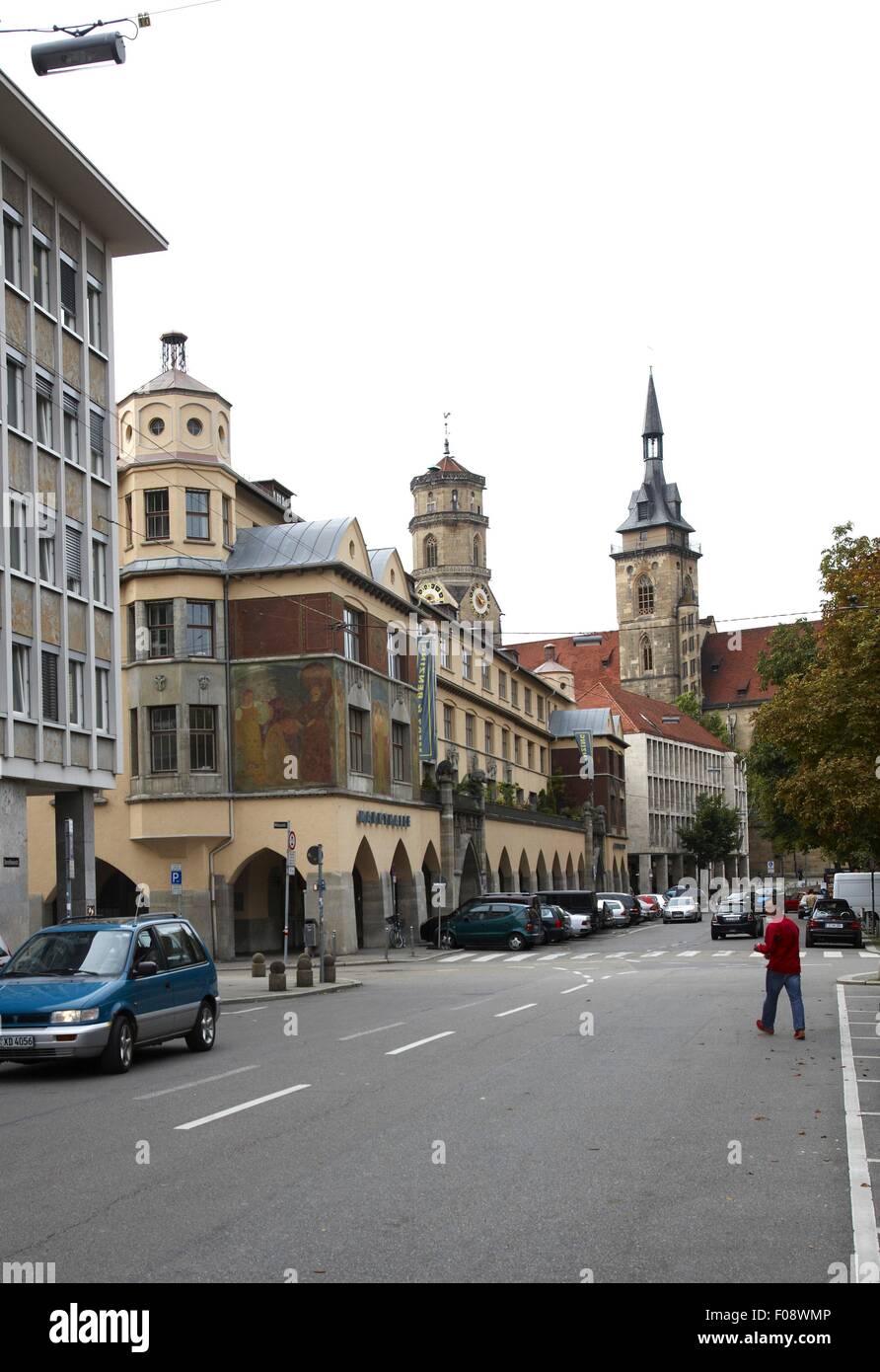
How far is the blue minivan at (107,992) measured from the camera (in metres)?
15.3

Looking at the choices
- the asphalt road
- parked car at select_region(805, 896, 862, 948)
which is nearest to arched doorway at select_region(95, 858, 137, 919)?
parked car at select_region(805, 896, 862, 948)

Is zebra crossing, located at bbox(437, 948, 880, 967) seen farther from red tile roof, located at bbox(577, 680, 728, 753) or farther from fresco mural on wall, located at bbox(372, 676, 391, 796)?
red tile roof, located at bbox(577, 680, 728, 753)

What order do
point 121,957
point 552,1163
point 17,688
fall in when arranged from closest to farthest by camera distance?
point 552,1163 → point 121,957 → point 17,688

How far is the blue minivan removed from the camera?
15.3 m

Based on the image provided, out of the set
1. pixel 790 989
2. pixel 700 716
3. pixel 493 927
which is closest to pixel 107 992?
pixel 790 989

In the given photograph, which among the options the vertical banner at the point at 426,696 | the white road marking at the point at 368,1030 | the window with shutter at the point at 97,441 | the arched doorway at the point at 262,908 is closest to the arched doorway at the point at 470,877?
the vertical banner at the point at 426,696

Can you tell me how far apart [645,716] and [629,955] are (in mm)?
75073

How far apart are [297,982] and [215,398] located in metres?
22.3

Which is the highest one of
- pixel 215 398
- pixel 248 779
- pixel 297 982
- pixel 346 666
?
pixel 215 398

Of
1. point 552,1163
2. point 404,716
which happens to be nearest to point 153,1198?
point 552,1163

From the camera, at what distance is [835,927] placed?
4609cm

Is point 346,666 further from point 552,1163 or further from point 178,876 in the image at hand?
point 552,1163

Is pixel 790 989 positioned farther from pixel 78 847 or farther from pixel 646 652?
A: pixel 646 652

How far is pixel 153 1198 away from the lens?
881 centimetres
